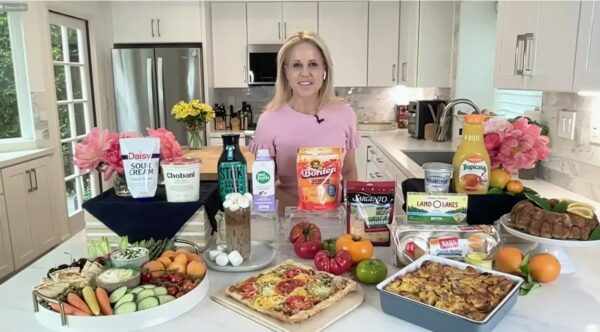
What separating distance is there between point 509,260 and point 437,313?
35 centimetres

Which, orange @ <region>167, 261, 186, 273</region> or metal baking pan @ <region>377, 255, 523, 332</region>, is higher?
orange @ <region>167, 261, 186, 273</region>

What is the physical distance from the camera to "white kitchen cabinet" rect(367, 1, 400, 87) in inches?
183

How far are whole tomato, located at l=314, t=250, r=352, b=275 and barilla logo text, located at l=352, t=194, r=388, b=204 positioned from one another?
211 mm

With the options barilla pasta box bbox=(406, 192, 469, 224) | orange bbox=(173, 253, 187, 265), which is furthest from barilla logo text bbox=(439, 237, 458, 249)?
orange bbox=(173, 253, 187, 265)

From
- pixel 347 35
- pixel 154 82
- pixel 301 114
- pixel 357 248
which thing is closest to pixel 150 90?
pixel 154 82

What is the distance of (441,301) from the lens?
0.99 m

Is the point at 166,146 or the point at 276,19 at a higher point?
the point at 276,19

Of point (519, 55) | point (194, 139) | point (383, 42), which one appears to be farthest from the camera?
point (383, 42)

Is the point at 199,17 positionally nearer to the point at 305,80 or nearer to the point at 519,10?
the point at 305,80

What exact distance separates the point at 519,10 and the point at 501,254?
4.38ft

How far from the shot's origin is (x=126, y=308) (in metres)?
0.99

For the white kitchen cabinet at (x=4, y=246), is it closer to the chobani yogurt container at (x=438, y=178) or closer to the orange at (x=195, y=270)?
the orange at (x=195, y=270)

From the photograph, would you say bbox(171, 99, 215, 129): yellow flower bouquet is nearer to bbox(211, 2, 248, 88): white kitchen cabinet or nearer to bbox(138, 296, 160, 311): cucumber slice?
bbox(211, 2, 248, 88): white kitchen cabinet

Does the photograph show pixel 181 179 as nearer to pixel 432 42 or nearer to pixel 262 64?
pixel 432 42
